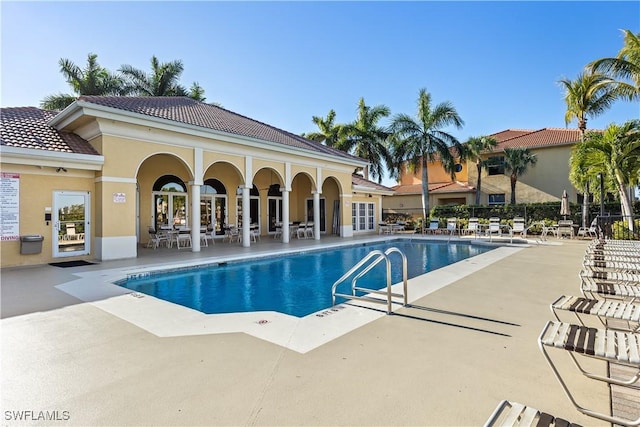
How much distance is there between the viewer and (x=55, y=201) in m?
10.8

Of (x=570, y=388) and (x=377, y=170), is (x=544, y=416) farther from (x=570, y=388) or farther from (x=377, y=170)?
(x=377, y=170)

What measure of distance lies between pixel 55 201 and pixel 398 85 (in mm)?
19218

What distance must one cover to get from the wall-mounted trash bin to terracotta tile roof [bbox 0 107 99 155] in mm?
2685

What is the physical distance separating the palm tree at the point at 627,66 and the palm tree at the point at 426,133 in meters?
9.33

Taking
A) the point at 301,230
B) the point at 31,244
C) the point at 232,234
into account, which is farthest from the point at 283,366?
the point at 301,230

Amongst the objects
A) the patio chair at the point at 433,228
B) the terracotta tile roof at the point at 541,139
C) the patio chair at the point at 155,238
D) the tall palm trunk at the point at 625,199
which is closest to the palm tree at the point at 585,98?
the tall palm trunk at the point at 625,199

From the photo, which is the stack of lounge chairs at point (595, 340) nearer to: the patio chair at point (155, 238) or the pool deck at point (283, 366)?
the pool deck at point (283, 366)

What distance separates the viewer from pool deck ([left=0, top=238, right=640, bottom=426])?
2.70 meters

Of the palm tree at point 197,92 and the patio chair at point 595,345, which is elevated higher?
the palm tree at point 197,92

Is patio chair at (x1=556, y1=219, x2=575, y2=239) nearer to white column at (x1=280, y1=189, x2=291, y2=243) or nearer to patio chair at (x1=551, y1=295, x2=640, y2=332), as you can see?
white column at (x1=280, y1=189, x2=291, y2=243)

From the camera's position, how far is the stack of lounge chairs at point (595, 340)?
6.54 feet

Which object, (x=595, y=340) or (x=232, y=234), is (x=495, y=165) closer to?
(x=232, y=234)

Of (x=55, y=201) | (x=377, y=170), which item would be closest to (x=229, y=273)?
(x=55, y=201)

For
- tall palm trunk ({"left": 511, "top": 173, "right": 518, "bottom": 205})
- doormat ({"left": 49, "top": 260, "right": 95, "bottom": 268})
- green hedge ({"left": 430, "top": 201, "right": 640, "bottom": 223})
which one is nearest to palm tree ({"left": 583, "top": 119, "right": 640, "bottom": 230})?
green hedge ({"left": 430, "top": 201, "right": 640, "bottom": 223})
